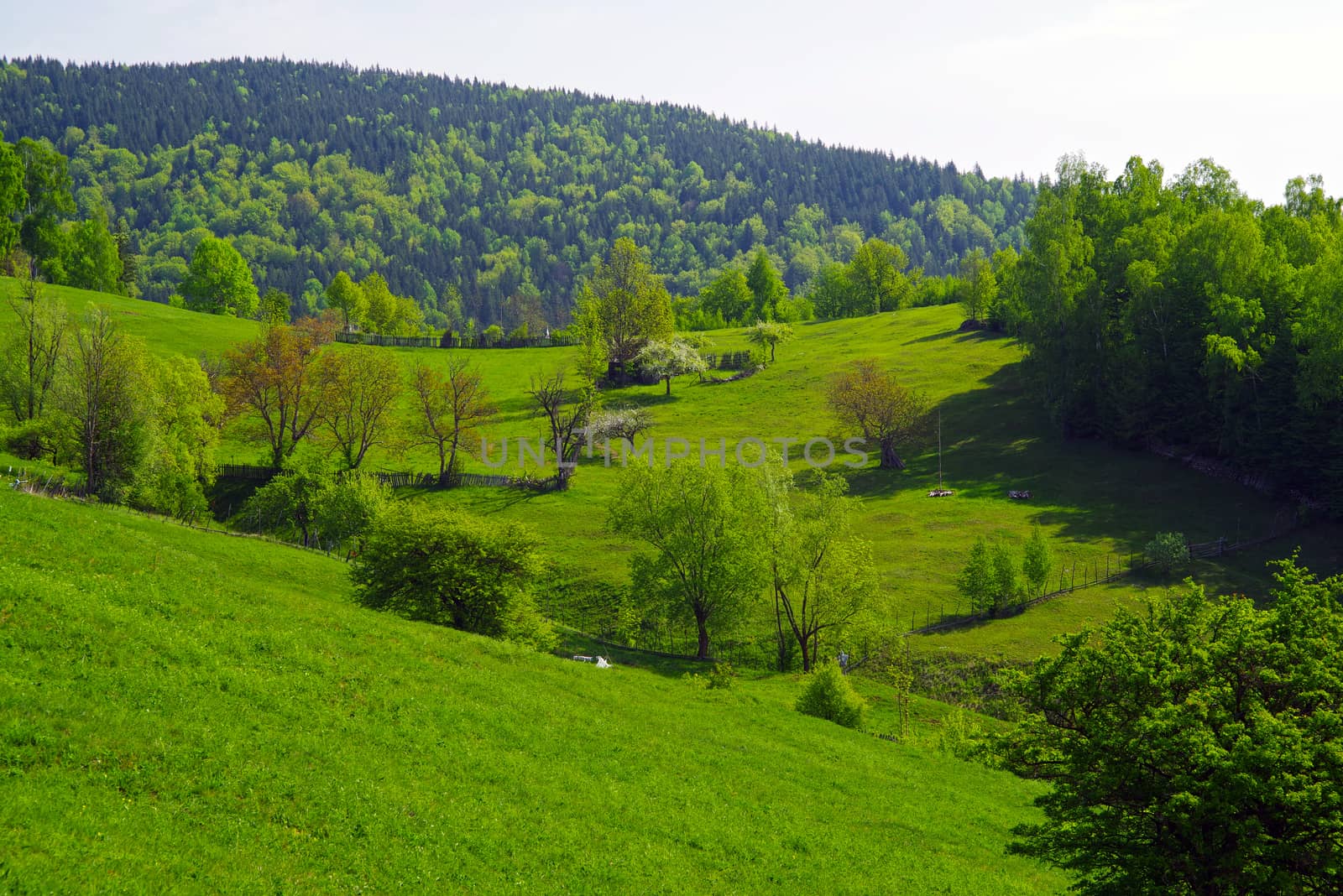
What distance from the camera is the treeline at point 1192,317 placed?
77875 mm

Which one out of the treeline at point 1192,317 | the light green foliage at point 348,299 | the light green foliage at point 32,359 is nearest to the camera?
the light green foliage at point 32,359

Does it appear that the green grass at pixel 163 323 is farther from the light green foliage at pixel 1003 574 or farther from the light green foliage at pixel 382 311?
the light green foliage at pixel 1003 574

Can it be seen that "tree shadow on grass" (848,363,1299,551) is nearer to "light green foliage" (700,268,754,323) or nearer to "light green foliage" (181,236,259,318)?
"light green foliage" (700,268,754,323)

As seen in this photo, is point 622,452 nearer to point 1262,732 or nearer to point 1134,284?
point 1134,284

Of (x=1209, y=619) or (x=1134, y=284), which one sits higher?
(x=1134, y=284)

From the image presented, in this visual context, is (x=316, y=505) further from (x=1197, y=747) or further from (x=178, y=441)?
(x=1197, y=747)

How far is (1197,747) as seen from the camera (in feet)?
67.2

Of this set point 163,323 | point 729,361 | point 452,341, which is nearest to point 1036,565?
point 729,361

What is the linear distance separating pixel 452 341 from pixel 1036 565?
102515 mm

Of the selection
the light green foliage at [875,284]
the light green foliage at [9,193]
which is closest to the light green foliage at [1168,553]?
the light green foliage at [875,284]

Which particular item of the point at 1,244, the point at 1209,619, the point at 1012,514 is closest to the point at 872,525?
the point at 1012,514

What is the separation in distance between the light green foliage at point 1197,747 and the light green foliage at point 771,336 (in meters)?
110

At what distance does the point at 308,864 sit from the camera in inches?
720

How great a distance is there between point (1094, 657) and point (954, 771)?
1823cm
